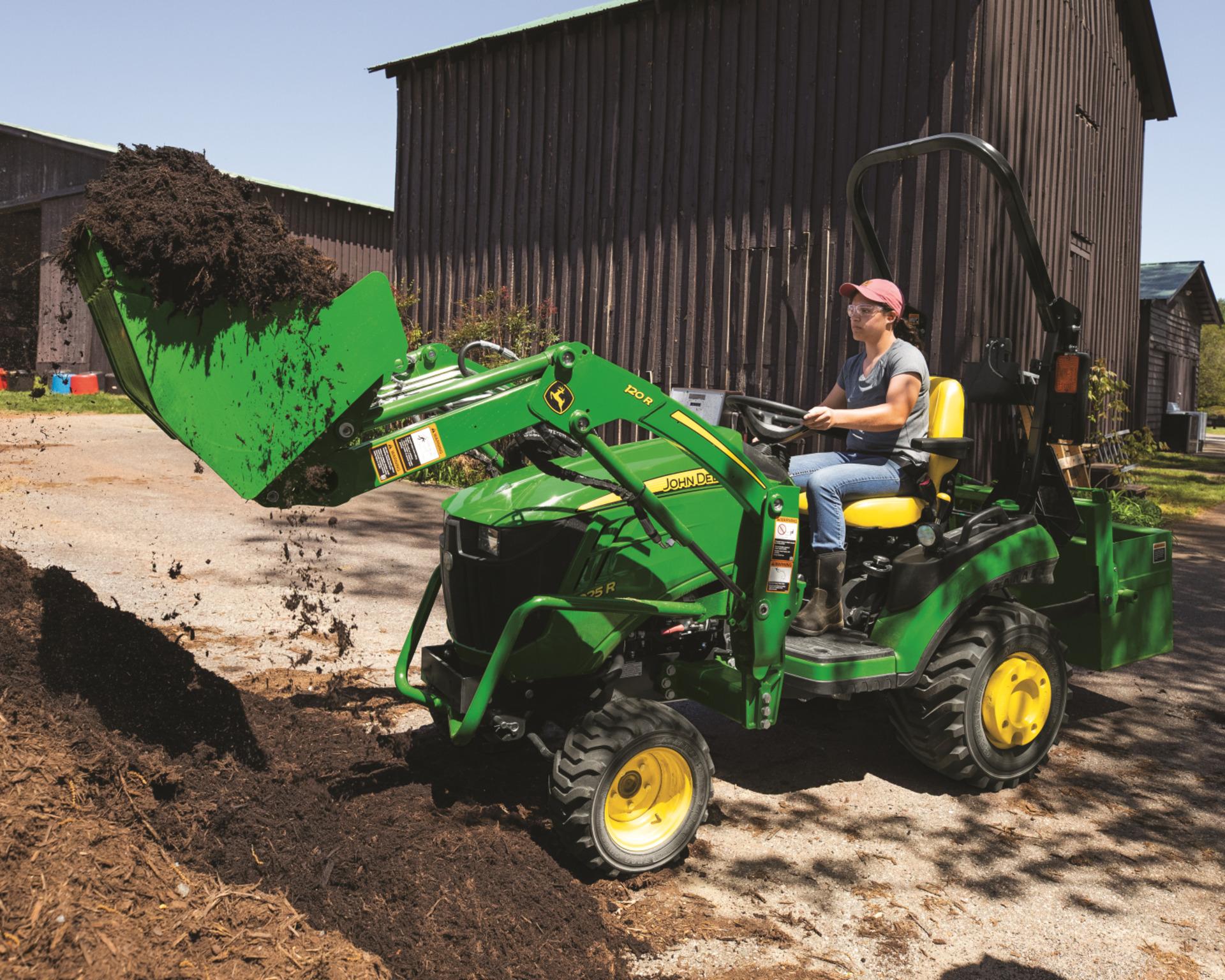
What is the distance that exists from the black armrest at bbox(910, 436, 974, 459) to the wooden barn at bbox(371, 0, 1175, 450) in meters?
5.55

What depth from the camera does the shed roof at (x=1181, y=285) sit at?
957 inches

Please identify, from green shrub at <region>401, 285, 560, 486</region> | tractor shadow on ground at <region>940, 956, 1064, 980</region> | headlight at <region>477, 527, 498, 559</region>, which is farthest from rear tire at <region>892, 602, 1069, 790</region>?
green shrub at <region>401, 285, 560, 486</region>

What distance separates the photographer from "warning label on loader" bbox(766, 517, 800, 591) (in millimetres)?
3727

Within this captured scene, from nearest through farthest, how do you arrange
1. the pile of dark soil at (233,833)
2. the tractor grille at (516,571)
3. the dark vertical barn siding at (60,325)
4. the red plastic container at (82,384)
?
the pile of dark soil at (233,833) → the tractor grille at (516,571) → the red plastic container at (82,384) → the dark vertical barn siding at (60,325)

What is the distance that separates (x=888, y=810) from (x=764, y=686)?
2.96 ft

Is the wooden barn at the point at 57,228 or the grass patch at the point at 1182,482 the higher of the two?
the wooden barn at the point at 57,228

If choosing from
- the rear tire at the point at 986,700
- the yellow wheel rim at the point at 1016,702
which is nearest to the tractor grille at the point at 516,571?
the rear tire at the point at 986,700

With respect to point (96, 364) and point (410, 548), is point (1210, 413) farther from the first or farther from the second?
point (410, 548)

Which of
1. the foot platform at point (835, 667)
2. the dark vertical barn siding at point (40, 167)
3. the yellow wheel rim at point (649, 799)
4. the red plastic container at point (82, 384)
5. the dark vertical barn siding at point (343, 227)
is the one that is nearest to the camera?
the yellow wheel rim at point (649, 799)

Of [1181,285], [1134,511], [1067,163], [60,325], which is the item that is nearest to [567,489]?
[1134,511]

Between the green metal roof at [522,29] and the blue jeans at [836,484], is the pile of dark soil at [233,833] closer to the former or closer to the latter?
the blue jeans at [836,484]

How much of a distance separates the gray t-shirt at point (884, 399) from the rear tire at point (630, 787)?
4.80 feet

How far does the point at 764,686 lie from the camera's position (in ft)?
12.5

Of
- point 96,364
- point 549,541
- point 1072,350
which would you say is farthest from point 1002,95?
point 96,364
